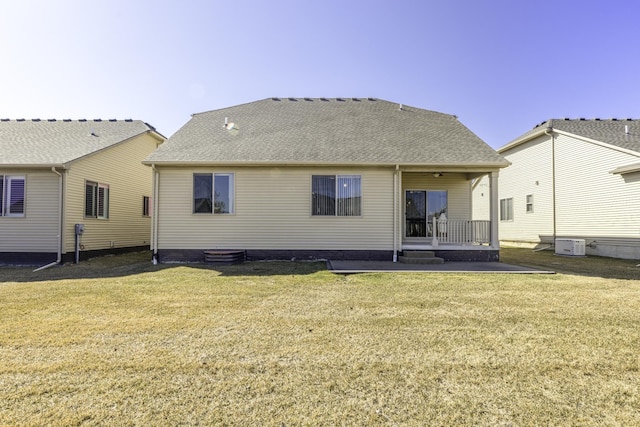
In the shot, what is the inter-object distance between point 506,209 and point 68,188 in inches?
791

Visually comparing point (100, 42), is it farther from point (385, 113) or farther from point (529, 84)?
point (529, 84)

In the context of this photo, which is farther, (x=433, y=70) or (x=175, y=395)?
(x=433, y=70)

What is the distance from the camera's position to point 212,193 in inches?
408

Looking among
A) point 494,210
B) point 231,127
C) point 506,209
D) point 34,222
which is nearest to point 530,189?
point 506,209

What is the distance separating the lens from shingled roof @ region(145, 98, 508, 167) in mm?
10117

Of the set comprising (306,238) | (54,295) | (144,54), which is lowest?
(54,295)

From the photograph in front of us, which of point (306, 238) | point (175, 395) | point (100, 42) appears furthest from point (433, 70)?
point (175, 395)

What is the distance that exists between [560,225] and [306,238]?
11916mm

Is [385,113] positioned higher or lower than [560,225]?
higher

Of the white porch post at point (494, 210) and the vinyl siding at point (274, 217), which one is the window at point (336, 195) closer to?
the vinyl siding at point (274, 217)

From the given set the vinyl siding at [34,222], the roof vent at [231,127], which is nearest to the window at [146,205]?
the vinyl siding at [34,222]

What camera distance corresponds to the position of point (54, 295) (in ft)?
19.2

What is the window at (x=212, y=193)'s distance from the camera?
408 inches

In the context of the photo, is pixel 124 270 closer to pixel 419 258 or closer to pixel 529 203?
pixel 419 258
